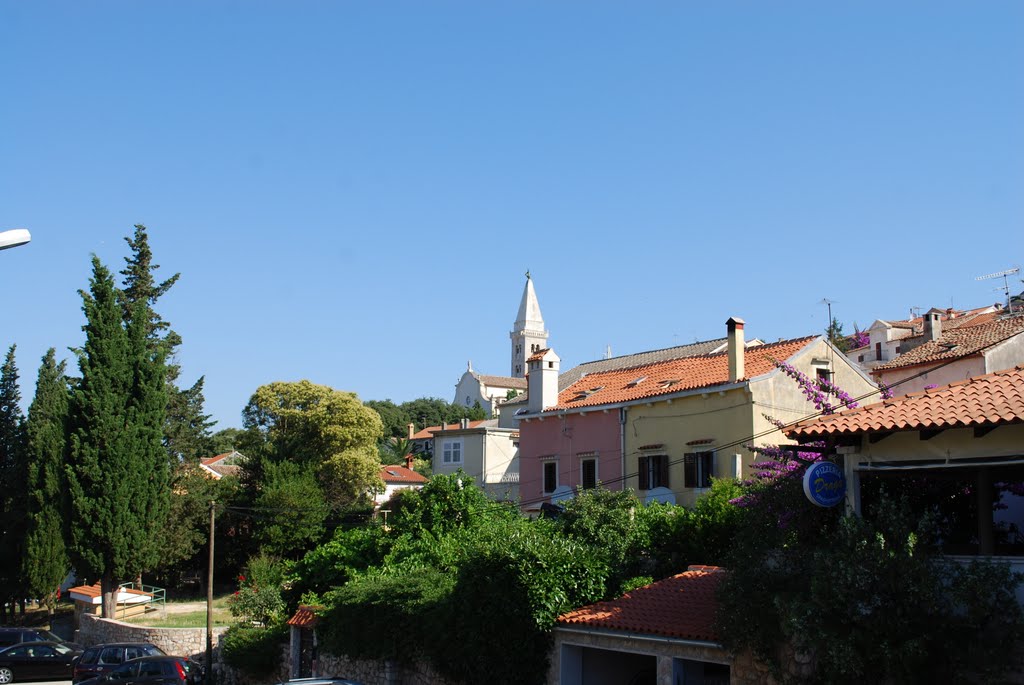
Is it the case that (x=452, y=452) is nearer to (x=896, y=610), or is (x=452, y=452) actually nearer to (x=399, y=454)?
(x=399, y=454)

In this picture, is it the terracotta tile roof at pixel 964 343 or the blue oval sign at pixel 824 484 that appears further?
the terracotta tile roof at pixel 964 343

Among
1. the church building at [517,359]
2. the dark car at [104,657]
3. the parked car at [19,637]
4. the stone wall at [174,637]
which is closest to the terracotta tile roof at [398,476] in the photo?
the stone wall at [174,637]

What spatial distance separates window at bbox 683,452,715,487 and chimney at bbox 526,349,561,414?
776cm

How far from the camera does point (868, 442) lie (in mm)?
13555

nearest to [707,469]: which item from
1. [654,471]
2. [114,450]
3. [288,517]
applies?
[654,471]

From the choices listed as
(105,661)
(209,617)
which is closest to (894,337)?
(209,617)

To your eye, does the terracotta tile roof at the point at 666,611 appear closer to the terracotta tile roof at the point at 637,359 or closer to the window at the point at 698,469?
the window at the point at 698,469

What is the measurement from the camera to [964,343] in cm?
3875

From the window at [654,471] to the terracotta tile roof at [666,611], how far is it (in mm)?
12485

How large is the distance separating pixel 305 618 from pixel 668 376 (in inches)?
595

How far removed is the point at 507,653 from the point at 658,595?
3.11 metres

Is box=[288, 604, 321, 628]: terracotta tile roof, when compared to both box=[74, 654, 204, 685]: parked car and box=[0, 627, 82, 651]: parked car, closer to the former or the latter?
box=[74, 654, 204, 685]: parked car

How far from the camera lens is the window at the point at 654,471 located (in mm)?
31281

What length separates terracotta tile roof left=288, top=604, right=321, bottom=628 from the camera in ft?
83.4
